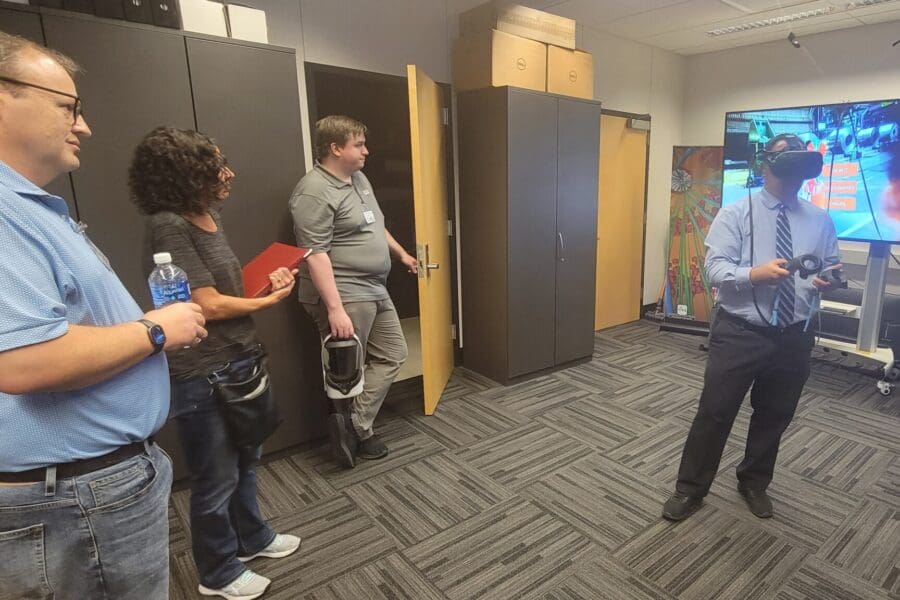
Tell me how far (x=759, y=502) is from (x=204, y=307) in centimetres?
215

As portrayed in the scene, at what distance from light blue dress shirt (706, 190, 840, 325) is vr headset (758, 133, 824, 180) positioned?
98 mm

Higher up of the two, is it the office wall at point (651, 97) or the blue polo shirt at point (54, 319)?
the office wall at point (651, 97)

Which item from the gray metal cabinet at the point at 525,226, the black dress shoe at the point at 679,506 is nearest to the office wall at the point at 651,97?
the gray metal cabinet at the point at 525,226

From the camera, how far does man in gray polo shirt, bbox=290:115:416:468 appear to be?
6.97 feet

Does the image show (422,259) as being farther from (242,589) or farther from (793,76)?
(793,76)

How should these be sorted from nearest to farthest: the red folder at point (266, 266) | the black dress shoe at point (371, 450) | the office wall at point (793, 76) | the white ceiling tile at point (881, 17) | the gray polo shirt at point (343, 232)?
the red folder at point (266, 266), the gray polo shirt at point (343, 232), the black dress shoe at point (371, 450), the white ceiling tile at point (881, 17), the office wall at point (793, 76)

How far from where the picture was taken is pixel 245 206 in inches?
A: 85.8

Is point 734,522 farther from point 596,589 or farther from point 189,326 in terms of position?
point 189,326

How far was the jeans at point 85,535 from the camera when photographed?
0.78 meters

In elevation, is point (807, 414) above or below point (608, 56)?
below

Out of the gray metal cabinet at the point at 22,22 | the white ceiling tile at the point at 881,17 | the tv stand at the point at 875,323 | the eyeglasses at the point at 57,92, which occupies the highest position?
the white ceiling tile at the point at 881,17

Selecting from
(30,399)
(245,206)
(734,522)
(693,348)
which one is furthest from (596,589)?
(693,348)

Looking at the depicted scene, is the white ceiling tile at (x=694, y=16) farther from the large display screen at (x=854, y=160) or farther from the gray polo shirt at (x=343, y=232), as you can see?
the gray polo shirt at (x=343, y=232)

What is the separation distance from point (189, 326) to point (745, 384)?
70.5 inches
